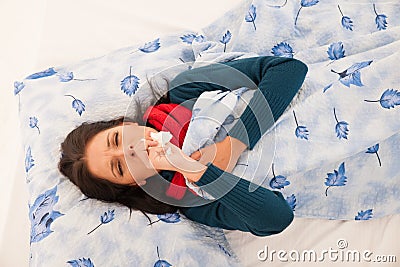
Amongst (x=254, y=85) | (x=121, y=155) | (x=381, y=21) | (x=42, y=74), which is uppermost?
(x=381, y=21)

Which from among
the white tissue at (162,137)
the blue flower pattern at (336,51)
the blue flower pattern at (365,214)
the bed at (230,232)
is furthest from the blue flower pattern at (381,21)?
the white tissue at (162,137)

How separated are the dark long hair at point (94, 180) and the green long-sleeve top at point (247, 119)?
7 cm

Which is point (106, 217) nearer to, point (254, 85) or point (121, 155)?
point (121, 155)

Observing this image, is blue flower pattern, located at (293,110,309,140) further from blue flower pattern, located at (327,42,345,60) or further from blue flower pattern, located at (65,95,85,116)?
blue flower pattern, located at (65,95,85,116)

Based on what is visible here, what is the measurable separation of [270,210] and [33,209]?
465mm

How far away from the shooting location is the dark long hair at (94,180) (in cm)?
104

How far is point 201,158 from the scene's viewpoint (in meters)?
1.03

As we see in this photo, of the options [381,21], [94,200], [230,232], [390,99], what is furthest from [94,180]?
[381,21]

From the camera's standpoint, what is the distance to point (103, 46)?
54.1 inches

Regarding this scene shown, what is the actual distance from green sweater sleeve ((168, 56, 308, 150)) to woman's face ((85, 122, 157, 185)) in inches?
5.8

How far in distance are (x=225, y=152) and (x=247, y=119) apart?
0.23ft

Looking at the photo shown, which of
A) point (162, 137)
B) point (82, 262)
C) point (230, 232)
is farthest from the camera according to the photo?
point (230, 232)

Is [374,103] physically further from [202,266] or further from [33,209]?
[33,209]

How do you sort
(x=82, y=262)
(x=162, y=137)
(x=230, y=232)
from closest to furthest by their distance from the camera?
1. (x=162, y=137)
2. (x=82, y=262)
3. (x=230, y=232)
